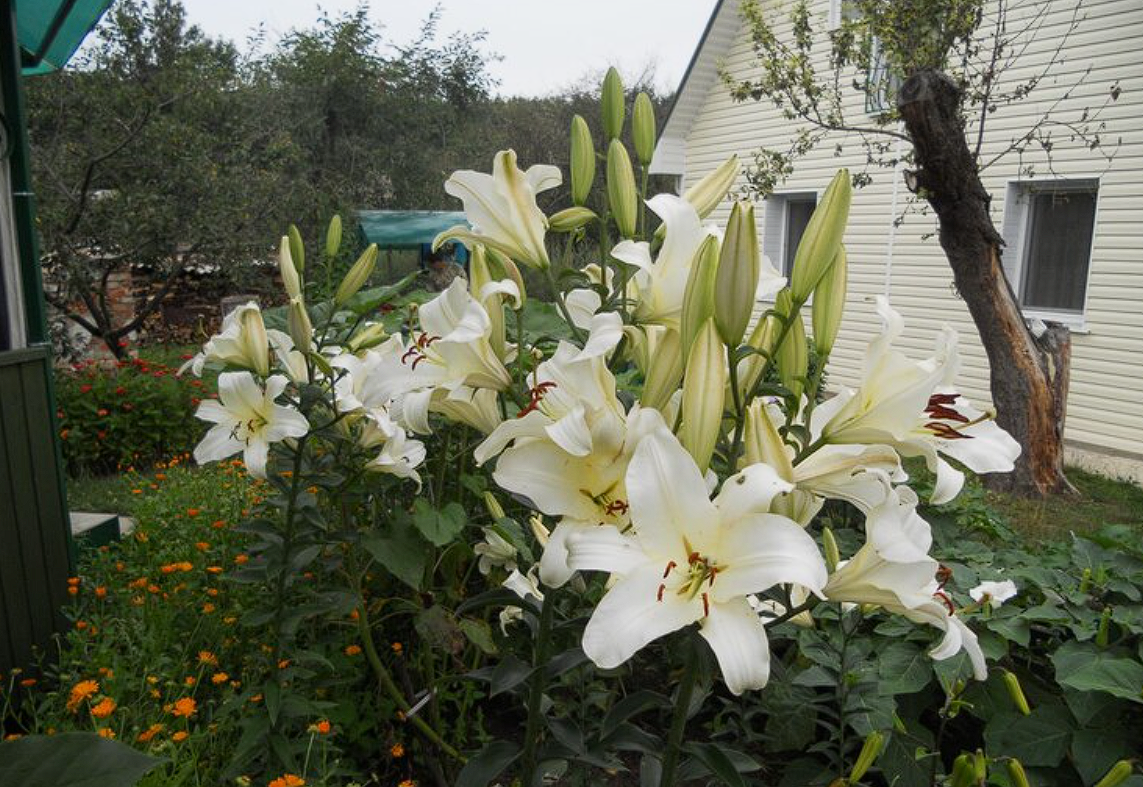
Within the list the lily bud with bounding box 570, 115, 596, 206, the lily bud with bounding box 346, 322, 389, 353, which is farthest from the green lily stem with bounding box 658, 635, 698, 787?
the lily bud with bounding box 346, 322, 389, 353

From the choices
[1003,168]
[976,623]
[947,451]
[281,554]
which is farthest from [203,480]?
[1003,168]

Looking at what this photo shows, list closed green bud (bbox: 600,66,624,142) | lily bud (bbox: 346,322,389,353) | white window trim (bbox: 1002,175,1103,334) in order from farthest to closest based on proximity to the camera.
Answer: white window trim (bbox: 1002,175,1103,334), lily bud (bbox: 346,322,389,353), closed green bud (bbox: 600,66,624,142)

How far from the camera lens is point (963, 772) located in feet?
3.77

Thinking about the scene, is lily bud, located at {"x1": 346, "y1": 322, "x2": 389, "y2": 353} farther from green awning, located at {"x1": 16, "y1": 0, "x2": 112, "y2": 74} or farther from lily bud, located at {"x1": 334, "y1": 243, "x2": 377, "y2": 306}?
green awning, located at {"x1": 16, "y1": 0, "x2": 112, "y2": 74}

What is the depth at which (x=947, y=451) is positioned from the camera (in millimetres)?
1019

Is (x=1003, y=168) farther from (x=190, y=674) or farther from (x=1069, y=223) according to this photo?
(x=190, y=674)

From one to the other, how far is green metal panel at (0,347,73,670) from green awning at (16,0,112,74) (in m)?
1.26

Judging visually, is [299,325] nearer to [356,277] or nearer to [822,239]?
[356,277]

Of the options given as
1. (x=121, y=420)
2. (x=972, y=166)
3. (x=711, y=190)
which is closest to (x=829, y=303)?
(x=711, y=190)

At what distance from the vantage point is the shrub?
19.9ft

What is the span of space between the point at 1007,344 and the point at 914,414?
6.15 m

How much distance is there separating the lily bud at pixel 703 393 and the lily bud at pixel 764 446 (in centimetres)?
5

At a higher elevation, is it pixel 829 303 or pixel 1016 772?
pixel 829 303

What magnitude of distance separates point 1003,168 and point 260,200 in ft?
24.6
